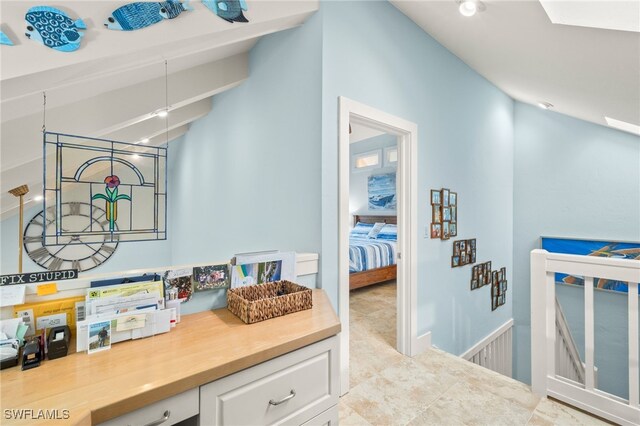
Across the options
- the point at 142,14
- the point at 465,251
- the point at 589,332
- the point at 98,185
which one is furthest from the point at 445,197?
the point at 98,185

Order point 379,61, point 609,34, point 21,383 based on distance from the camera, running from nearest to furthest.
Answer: point 21,383, point 609,34, point 379,61

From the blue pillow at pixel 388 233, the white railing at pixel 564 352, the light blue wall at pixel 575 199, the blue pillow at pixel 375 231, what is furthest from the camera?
the blue pillow at pixel 375 231

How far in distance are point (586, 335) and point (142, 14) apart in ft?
10.1

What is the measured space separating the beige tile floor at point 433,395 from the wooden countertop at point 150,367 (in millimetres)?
1036

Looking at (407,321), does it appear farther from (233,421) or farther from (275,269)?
(233,421)

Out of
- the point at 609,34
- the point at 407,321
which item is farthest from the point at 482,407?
the point at 609,34

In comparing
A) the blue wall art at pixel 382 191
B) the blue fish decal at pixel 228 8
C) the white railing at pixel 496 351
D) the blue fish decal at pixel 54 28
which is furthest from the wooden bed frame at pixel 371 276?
the blue fish decal at pixel 54 28

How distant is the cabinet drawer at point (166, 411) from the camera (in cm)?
77

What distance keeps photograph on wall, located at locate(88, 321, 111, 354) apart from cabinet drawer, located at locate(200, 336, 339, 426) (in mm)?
433

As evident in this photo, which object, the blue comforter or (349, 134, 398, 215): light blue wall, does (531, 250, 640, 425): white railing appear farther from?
(349, 134, 398, 215): light blue wall

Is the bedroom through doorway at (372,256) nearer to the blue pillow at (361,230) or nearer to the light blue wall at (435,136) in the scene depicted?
the blue pillow at (361,230)

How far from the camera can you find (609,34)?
1.72 meters

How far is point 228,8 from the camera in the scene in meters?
1.77

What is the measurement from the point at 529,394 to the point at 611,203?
3.46 meters
